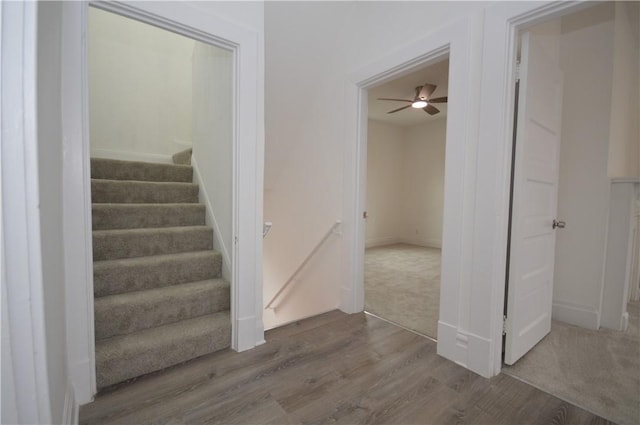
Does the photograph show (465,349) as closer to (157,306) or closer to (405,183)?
(157,306)

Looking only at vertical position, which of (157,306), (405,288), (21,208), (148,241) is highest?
(21,208)

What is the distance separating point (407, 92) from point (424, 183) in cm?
256

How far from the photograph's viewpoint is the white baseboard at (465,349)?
5.63 feet

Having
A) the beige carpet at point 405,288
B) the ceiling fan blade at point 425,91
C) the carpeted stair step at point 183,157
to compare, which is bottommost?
the beige carpet at point 405,288

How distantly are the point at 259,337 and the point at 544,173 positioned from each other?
2281mm

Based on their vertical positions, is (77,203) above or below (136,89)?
below


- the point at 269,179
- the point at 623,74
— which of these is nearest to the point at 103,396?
the point at 269,179

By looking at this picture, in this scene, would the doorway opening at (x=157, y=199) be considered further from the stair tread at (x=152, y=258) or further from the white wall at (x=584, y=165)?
the white wall at (x=584, y=165)

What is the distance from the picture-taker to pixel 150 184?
2.70 m

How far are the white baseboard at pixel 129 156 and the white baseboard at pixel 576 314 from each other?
4.70 meters

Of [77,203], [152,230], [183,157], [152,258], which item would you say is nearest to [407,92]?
[183,157]

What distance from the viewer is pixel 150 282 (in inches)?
81.2

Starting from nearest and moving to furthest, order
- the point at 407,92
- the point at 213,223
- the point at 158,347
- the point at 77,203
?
the point at 77,203
the point at 158,347
the point at 213,223
the point at 407,92

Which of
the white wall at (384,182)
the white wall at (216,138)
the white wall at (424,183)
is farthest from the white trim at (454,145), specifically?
the white wall at (424,183)
